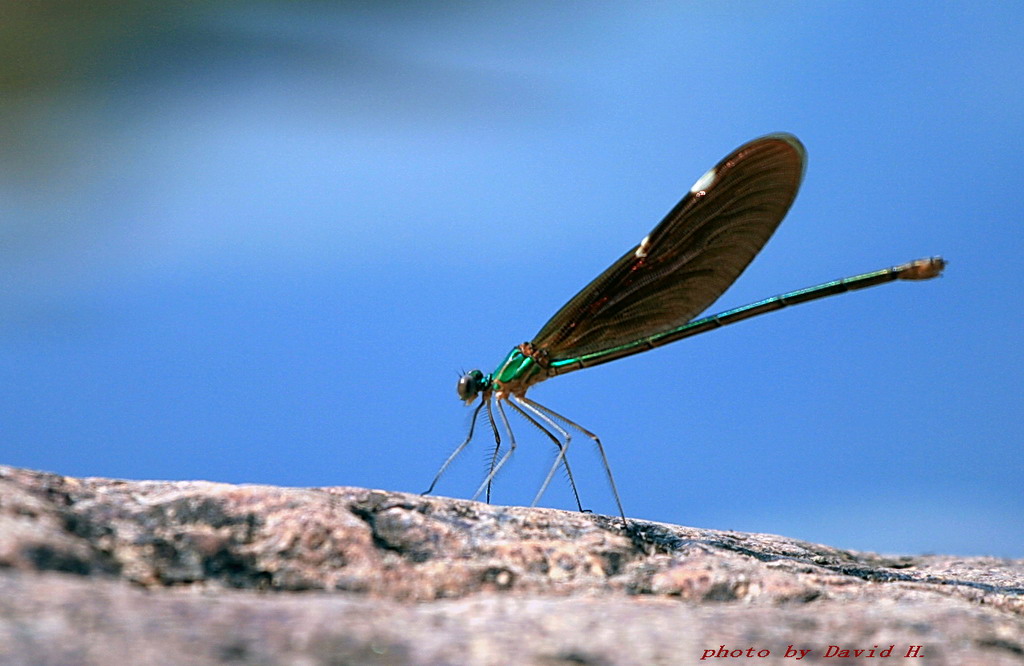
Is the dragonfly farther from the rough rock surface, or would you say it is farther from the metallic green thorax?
the rough rock surface

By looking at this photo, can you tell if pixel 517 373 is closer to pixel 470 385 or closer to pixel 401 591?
pixel 470 385

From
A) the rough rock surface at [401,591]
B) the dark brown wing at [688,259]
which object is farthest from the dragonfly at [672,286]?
the rough rock surface at [401,591]

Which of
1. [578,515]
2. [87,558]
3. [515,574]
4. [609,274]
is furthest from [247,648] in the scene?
[609,274]

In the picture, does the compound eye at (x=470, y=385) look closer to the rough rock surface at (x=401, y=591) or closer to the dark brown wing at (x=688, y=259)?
the dark brown wing at (x=688, y=259)

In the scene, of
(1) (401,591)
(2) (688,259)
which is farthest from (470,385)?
(1) (401,591)

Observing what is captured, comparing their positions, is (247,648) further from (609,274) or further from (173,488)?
(609,274)

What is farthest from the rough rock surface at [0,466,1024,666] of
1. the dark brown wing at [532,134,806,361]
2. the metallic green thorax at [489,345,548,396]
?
the dark brown wing at [532,134,806,361]

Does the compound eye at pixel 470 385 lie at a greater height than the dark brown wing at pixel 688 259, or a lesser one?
lesser

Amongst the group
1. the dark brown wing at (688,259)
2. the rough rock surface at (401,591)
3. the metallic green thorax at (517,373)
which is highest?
the dark brown wing at (688,259)
